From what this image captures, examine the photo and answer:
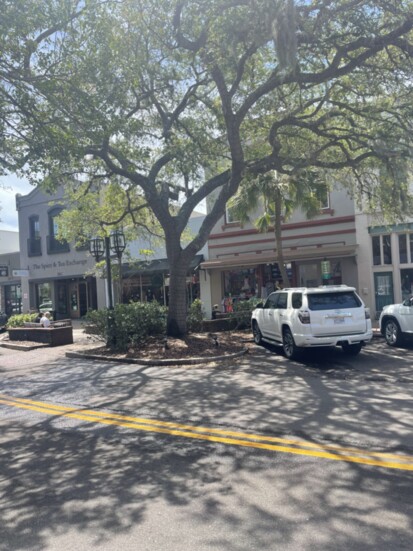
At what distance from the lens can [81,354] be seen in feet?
46.6

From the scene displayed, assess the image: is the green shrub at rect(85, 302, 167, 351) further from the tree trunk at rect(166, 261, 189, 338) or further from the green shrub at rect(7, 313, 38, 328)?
the green shrub at rect(7, 313, 38, 328)

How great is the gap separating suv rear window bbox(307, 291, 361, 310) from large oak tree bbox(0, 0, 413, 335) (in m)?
4.37

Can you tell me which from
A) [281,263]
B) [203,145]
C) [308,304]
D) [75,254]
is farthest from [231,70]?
[75,254]

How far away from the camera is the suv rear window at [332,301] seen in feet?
37.5

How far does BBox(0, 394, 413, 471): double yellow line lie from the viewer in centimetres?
507

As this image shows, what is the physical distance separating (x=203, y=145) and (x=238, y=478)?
39.2 feet

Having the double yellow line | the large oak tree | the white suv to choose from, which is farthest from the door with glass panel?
the double yellow line

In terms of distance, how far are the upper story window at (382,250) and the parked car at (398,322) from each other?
8.08 metres

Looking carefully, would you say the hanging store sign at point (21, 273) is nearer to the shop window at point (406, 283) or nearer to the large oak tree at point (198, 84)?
the large oak tree at point (198, 84)

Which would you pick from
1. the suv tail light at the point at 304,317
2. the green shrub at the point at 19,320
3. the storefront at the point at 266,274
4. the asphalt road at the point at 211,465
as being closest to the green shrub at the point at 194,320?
the storefront at the point at 266,274

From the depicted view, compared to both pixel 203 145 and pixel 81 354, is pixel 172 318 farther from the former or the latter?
pixel 203 145

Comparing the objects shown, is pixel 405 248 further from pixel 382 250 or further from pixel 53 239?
pixel 53 239

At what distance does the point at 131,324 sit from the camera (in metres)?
14.2

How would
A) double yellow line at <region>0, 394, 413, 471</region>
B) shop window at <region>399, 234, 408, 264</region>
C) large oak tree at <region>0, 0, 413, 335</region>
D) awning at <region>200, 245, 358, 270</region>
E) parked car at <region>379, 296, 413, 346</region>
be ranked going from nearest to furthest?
double yellow line at <region>0, 394, 413, 471</region>, large oak tree at <region>0, 0, 413, 335</region>, parked car at <region>379, 296, 413, 346</region>, shop window at <region>399, 234, 408, 264</region>, awning at <region>200, 245, 358, 270</region>
